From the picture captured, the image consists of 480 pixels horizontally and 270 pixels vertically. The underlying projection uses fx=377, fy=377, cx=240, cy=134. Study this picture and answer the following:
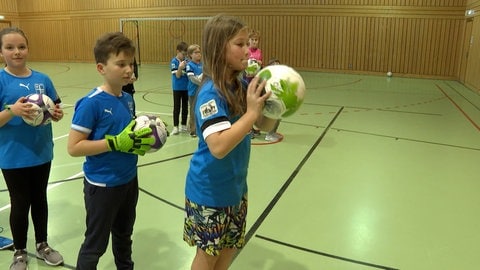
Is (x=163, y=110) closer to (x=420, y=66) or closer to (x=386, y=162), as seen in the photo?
(x=386, y=162)

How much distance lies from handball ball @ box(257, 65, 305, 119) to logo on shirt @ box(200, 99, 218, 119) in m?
0.26

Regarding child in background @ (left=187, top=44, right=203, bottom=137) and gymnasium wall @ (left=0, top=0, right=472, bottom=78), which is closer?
child in background @ (left=187, top=44, right=203, bottom=137)

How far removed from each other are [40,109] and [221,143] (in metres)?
1.53

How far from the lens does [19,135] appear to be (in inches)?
107

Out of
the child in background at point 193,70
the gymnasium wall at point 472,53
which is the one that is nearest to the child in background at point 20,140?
the child in background at point 193,70

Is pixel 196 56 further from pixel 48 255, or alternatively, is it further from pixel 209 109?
pixel 209 109

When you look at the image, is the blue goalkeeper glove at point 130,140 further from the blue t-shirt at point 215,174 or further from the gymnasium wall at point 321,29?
the gymnasium wall at point 321,29

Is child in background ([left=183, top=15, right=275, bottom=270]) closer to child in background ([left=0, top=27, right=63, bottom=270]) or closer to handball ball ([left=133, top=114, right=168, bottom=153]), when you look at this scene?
handball ball ([left=133, top=114, right=168, bottom=153])

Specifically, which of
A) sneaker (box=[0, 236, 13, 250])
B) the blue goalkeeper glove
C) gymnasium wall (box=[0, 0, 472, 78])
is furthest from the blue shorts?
gymnasium wall (box=[0, 0, 472, 78])

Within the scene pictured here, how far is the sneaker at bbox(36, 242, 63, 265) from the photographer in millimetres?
2961

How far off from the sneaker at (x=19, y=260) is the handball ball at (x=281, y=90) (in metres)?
2.32

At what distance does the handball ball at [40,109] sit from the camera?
252 cm

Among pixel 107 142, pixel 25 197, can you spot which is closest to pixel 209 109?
pixel 107 142

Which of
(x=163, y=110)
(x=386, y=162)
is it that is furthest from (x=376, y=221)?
(x=163, y=110)
